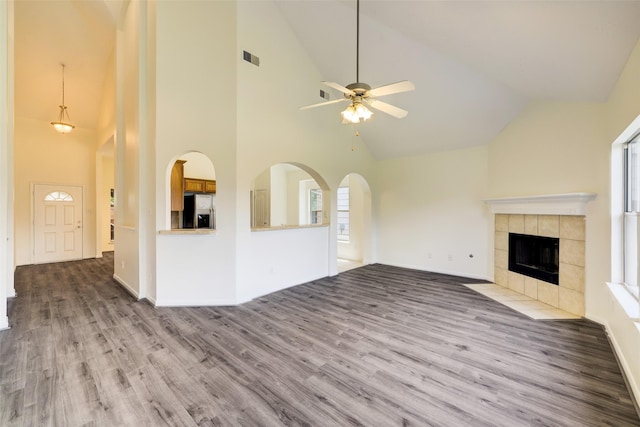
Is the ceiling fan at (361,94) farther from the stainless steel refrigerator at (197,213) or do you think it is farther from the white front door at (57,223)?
the white front door at (57,223)

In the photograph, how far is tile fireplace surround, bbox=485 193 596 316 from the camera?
3535mm

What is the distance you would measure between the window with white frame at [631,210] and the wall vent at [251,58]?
4663mm

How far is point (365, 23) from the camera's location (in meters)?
3.86

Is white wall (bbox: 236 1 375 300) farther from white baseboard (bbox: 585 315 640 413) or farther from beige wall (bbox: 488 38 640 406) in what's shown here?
white baseboard (bbox: 585 315 640 413)

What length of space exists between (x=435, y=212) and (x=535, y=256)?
1934 mm

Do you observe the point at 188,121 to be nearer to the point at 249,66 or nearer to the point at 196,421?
the point at 249,66

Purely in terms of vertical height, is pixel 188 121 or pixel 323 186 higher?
pixel 188 121

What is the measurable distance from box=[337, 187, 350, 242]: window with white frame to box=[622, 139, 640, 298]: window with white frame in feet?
17.9

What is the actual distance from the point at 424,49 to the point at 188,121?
349cm

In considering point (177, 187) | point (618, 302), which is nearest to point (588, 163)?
point (618, 302)

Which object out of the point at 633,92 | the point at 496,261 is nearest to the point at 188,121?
the point at 633,92

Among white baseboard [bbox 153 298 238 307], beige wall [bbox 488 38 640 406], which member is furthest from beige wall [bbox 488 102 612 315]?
white baseboard [bbox 153 298 238 307]

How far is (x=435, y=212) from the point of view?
5.85 meters

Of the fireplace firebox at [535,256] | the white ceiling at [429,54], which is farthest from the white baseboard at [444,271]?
the white ceiling at [429,54]
